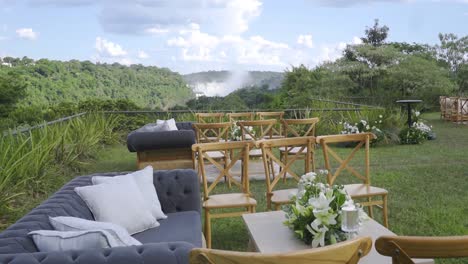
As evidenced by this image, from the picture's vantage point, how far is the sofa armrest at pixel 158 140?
5945 mm

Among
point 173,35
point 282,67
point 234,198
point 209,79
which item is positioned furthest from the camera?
point 209,79

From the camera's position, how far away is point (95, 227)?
1876 millimetres

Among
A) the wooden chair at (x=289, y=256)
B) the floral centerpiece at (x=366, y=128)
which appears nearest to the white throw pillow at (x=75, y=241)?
the wooden chair at (x=289, y=256)

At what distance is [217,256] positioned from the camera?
1192mm

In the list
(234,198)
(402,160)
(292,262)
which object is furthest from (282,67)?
(292,262)

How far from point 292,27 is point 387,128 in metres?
5.70

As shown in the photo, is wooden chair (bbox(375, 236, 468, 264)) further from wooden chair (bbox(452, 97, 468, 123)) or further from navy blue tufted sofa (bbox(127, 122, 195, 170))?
wooden chair (bbox(452, 97, 468, 123))

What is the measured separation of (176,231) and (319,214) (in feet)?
3.58

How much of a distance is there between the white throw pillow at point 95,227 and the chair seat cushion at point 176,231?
2.07 feet

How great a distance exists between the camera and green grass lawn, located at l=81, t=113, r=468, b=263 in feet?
12.1

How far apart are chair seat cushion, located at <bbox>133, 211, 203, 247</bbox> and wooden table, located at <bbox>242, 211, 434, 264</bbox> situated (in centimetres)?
35

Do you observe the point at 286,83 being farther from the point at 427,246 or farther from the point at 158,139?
the point at 427,246

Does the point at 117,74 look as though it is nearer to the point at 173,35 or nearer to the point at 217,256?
the point at 173,35

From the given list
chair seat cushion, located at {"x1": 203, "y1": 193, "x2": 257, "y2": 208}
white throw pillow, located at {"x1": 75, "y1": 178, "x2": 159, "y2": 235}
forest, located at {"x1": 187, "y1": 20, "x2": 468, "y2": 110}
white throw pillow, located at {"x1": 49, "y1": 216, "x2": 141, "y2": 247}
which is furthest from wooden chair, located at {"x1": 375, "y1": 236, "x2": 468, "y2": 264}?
forest, located at {"x1": 187, "y1": 20, "x2": 468, "y2": 110}
